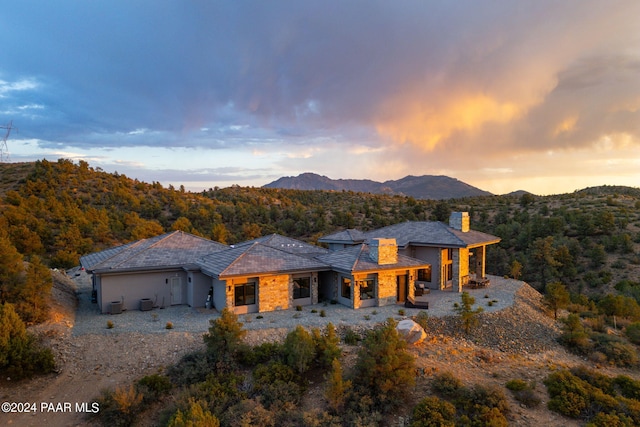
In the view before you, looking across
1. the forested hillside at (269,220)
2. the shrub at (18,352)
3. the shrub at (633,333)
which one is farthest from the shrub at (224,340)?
the shrub at (633,333)

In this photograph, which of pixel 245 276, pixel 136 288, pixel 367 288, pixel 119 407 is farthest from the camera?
pixel 367 288

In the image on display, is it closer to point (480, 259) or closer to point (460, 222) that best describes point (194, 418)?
point (460, 222)

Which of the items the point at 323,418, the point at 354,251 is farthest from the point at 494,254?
the point at 323,418

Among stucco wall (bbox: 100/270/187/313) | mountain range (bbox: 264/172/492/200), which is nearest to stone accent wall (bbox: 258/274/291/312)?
stucco wall (bbox: 100/270/187/313)

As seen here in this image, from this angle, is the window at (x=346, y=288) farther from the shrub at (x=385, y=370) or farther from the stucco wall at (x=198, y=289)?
the shrub at (x=385, y=370)

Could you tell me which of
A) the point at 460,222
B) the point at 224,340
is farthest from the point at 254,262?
the point at 460,222

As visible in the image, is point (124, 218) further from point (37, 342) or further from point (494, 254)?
point (494, 254)
